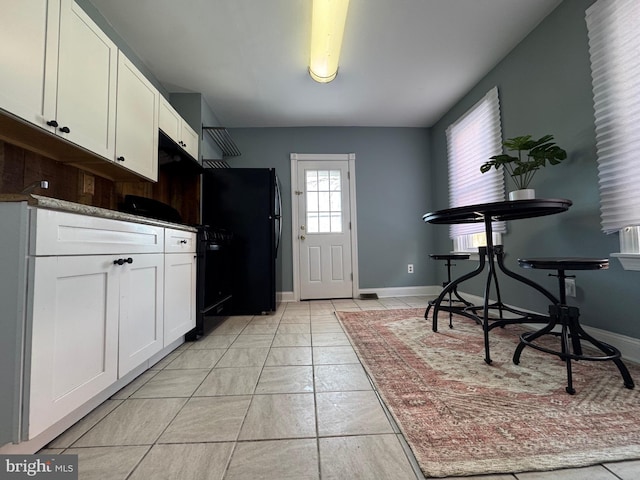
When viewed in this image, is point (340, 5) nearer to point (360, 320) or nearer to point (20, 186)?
point (20, 186)

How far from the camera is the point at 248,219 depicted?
9.10 feet

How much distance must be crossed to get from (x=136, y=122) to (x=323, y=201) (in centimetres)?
→ 231

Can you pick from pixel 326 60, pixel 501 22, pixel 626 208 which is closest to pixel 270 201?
pixel 326 60

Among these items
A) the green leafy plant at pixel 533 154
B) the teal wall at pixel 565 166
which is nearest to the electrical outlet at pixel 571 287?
the teal wall at pixel 565 166

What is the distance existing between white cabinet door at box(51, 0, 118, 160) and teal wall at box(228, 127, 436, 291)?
2.11 m

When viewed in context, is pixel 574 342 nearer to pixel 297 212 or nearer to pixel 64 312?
pixel 64 312

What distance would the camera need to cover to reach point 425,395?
113 centimetres

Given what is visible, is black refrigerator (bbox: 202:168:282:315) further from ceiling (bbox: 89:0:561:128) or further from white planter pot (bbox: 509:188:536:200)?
white planter pot (bbox: 509:188:536:200)

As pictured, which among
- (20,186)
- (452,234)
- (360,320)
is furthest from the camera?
(452,234)

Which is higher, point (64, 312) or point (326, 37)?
point (326, 37)

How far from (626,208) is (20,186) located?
124 inches

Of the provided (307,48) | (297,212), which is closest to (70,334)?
(307,48)

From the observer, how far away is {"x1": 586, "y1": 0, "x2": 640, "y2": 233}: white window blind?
143cm

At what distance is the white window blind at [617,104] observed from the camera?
4.69ft
